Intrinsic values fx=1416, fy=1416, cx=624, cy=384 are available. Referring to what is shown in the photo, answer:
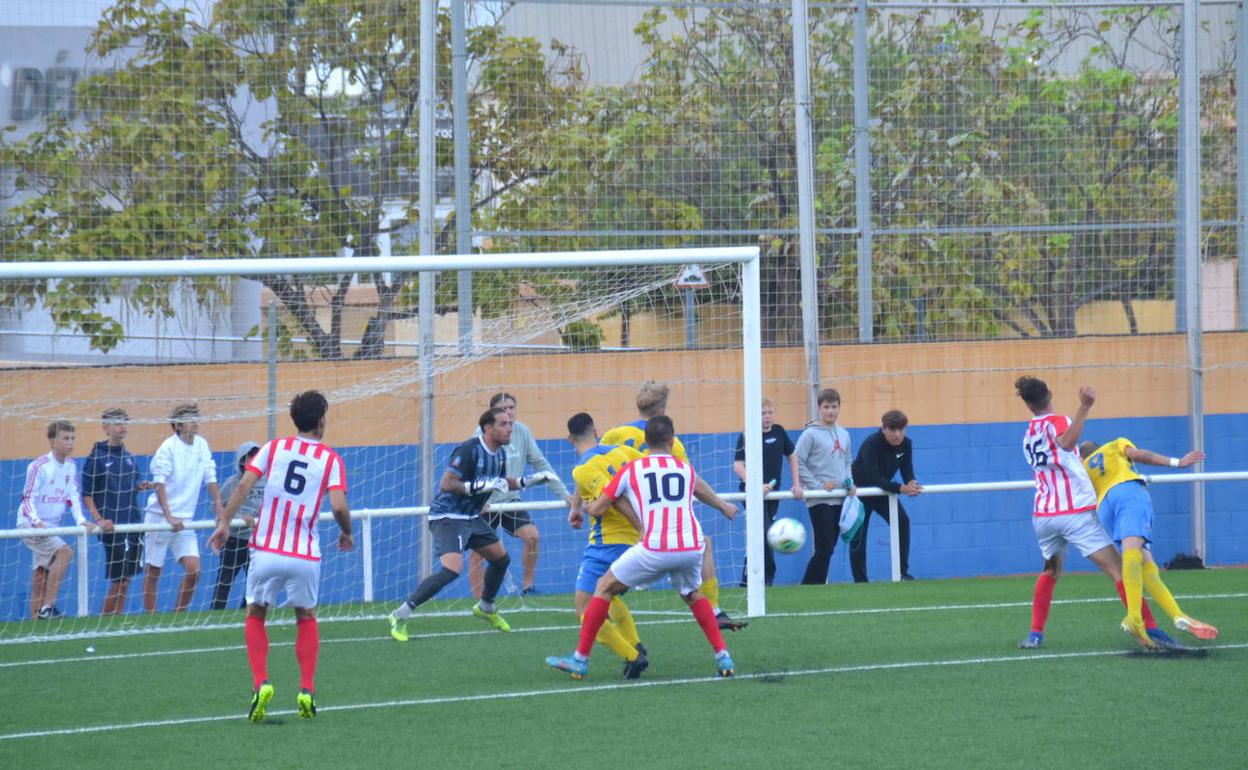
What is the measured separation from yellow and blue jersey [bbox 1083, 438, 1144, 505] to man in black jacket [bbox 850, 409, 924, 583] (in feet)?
15.5

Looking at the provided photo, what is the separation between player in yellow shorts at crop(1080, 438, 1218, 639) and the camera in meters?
8.80

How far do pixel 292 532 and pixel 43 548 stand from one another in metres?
6.21

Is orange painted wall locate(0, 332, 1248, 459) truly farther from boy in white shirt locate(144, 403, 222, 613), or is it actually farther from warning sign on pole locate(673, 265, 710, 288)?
warning sign on pole locate(673, 265, 710, 288)

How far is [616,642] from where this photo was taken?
8617 mm

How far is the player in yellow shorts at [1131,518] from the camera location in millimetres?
8805

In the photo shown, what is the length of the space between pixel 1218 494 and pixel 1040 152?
14.6 ft

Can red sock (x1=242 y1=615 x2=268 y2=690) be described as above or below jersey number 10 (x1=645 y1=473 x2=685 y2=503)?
below

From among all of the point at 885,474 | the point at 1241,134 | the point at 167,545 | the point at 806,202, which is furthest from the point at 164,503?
the point at 1241,134

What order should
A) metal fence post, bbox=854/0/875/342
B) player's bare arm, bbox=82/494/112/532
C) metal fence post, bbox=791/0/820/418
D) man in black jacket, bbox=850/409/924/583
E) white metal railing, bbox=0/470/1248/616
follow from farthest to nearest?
metal fence post, bbox=854/0/875/342
metal fence post, bbox=791/0/820/418
man in black jacket, bbox=850/409/924/583
player's bare arm, bbox=82/494/112/532
white metal railing, bbox=0/470/1248/616

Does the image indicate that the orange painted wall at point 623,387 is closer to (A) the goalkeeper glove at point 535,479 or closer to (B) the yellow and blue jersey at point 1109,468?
(A) the goalkeeper glove at point 535,479

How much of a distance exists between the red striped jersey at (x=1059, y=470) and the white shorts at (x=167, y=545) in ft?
25.6

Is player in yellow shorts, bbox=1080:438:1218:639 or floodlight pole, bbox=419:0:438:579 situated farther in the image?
floodlight pole, bbox=419:0:438:579

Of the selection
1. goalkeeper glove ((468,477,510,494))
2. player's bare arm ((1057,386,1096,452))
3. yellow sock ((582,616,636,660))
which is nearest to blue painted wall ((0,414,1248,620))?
goalkeeper glove ((468,477,510,494))

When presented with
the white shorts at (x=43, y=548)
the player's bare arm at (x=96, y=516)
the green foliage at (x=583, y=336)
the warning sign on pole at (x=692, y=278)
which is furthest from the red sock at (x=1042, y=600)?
the white shorts at (x=43, y=548)
